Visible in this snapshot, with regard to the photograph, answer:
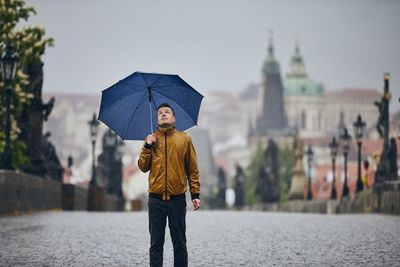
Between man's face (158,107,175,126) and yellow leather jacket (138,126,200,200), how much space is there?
0.05 meters

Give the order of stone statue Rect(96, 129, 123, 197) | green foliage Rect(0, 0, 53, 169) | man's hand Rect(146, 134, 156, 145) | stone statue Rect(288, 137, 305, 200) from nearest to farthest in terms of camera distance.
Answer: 1. man's hand Rect(146, 134, 156, 145)
2. green foliage Rect(0, 0, 53, 169)
3. stone statue Rect(96, 129, 123, 197)
4. stone statue Rect(288, 137, 305, 200)

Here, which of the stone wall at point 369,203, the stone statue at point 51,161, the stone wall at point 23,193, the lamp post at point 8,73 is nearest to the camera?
the stone wall at point 23,193

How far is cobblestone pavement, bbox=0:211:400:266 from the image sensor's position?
12.1m

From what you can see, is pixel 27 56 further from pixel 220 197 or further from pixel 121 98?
pixel 220 197

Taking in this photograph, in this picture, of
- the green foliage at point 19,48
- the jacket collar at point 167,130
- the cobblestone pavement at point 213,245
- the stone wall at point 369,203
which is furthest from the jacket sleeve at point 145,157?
the green foliage at point 19,48

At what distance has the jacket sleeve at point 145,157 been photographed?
959cm

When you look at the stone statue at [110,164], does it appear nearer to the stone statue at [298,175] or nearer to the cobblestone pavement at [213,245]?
the stone statue at [298,175]

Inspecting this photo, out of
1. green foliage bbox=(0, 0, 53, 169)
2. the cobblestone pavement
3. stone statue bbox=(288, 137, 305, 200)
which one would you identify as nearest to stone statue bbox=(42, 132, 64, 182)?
green foliage bbox=(0, 0, 53, 169)

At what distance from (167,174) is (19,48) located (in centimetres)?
2422

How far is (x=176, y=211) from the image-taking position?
966 centimetres

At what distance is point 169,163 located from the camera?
380 inches

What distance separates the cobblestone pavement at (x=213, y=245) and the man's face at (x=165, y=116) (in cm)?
253

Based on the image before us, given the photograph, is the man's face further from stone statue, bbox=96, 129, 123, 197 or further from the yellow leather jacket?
stone statue, bbox=96, 129, 123, 197

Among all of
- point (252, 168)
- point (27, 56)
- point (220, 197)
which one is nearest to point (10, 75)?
point (27, 56)
